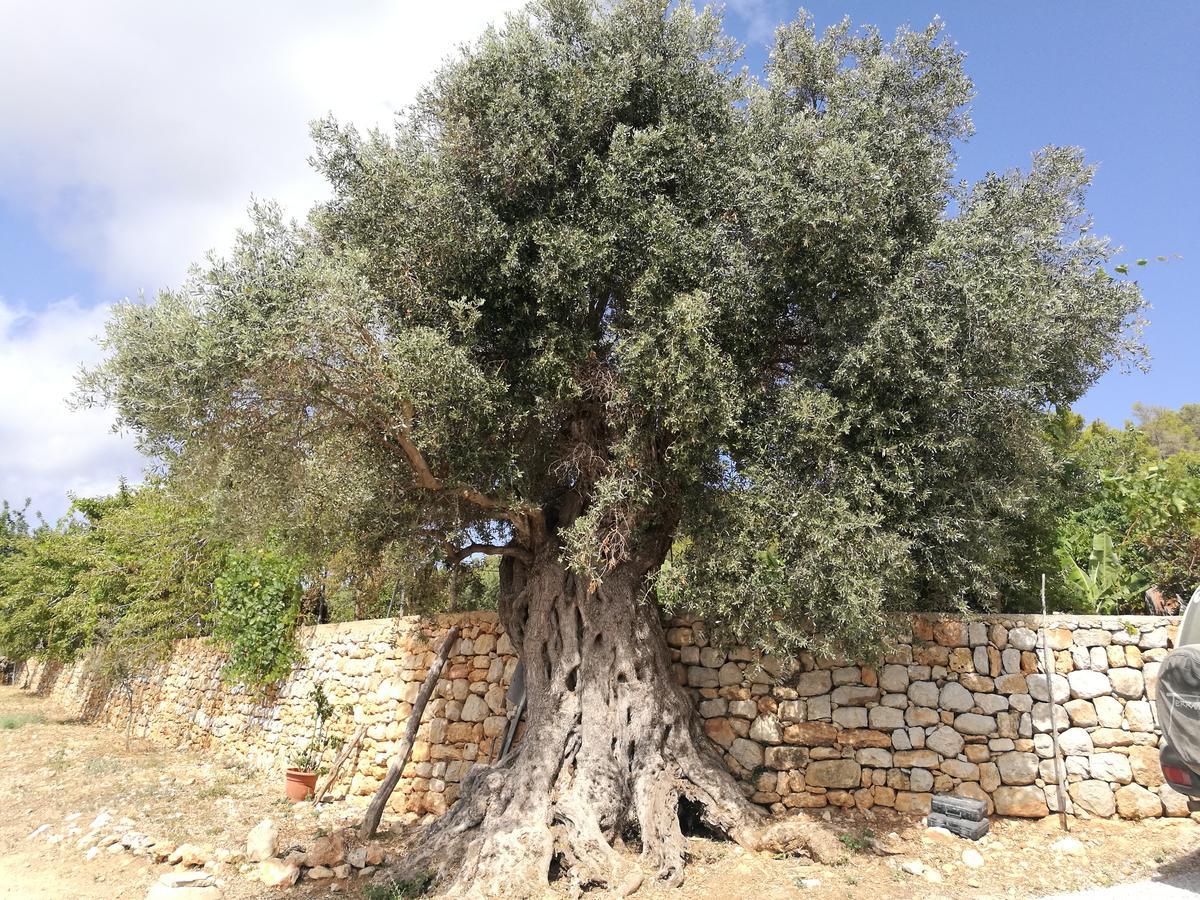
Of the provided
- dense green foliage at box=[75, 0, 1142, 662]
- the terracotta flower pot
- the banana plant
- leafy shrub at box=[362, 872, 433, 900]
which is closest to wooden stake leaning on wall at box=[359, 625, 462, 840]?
the terracotta flower pot

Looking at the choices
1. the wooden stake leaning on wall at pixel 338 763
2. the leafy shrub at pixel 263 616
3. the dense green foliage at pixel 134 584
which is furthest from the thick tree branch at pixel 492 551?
the dense green foliage at pixel 134 584

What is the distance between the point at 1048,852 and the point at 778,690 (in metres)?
3.28

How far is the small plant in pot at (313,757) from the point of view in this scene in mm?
12688

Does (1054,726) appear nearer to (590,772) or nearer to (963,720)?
(963,720)

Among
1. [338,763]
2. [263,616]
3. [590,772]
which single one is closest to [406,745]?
[338,763]

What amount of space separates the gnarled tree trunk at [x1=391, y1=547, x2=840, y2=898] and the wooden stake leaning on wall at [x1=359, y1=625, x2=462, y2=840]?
1.98 meters

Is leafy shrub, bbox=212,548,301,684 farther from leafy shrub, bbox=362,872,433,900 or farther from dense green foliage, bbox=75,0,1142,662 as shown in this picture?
leafy shrub, bbox=362,872,433,900

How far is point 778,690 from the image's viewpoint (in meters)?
9.84

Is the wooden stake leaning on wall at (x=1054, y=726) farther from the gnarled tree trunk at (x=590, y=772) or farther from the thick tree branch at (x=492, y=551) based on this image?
the thick tree branch at (x=492, y=551)

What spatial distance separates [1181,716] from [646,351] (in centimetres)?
567

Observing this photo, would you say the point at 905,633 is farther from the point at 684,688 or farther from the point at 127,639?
the point at 127,639

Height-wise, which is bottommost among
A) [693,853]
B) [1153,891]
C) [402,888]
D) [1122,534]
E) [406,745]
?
[402,888]

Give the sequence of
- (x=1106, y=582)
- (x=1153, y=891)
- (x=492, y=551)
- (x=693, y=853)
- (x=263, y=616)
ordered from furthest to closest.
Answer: (x=263, y=616) → (x=1106, y=582) → (x=492, y=551) → (x=693, y=853) → (x=1153, y=891)

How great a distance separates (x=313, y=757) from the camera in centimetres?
1369
